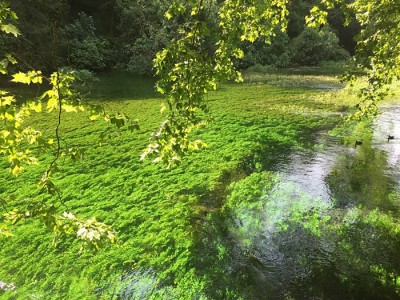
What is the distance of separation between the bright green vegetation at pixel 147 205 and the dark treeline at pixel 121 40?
14.4 meters

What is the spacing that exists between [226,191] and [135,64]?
2733 cm

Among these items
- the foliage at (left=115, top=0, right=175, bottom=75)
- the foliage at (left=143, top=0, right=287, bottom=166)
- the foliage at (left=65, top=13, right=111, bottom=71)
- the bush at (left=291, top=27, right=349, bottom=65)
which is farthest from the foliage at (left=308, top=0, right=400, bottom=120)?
the bush at (left=291, top=27, right=349, bottom=65)

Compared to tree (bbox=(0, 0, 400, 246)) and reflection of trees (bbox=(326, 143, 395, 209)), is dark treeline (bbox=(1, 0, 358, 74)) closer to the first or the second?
reflection of trees (bbox=(326, 143, 395, 209))

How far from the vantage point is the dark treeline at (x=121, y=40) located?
2649 centimetres

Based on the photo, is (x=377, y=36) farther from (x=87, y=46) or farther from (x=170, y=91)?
(x=87, y=46)

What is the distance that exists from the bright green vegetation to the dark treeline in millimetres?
14433

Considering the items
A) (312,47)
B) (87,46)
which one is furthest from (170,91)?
(312,47)

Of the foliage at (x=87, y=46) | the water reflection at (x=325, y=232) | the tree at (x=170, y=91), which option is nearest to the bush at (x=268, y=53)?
the foliage at (x=87, y=46)

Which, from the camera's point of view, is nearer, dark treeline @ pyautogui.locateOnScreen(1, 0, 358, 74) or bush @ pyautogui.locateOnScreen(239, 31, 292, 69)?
dark treeline @ pyautogui.locateOnScreen(1, 0, 358, 74)

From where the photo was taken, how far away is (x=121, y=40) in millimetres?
37906

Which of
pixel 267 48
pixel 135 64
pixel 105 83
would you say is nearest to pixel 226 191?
pixel 105 83

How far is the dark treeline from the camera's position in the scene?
26491mm

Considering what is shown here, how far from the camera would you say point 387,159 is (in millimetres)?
11727

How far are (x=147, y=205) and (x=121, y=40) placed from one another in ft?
109
